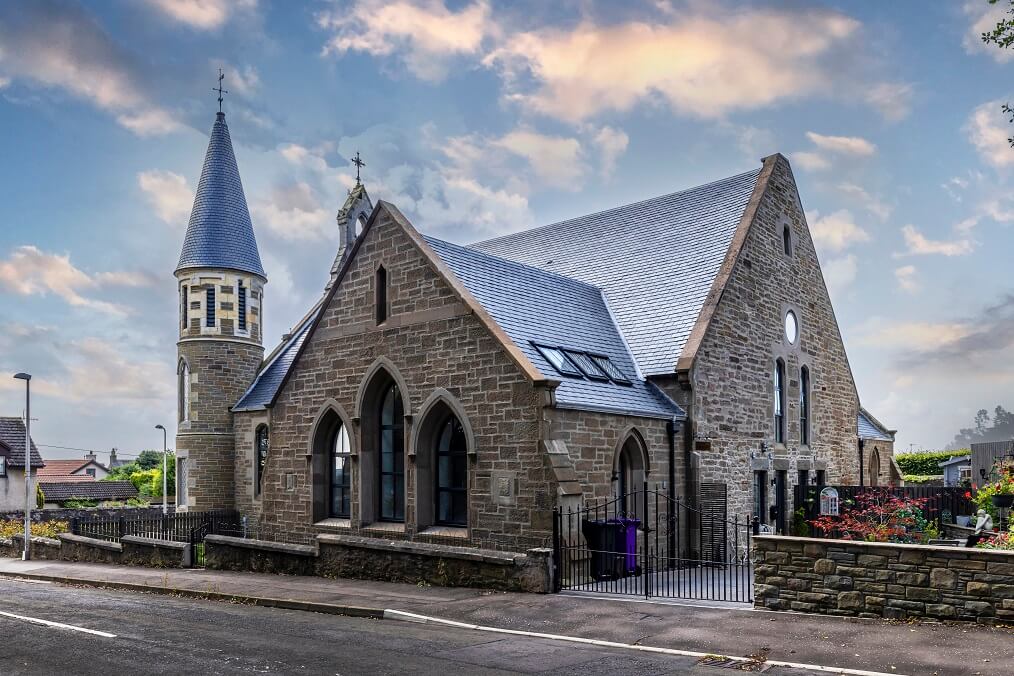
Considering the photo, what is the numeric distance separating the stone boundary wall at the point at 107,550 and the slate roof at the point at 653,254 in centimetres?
1230

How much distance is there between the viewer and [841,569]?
12.5 m

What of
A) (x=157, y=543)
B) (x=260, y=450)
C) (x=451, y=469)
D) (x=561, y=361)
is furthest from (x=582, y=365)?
(x=260, y=450)

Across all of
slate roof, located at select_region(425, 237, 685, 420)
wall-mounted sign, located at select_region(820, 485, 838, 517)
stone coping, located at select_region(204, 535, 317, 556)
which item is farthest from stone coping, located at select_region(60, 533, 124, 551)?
wall-mounted sign, located at select_region(820, 485, 838, 517)

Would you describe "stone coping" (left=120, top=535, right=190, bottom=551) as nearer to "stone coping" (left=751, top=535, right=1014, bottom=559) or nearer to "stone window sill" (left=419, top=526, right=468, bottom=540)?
"stone window sill" (left=419, top=526, right=468, bottom=540)

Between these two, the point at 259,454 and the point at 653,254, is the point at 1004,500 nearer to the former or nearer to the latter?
the point at 653,254

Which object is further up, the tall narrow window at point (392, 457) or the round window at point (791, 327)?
the round window at point (791, 327)

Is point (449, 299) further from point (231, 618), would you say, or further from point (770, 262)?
point (770, 262)

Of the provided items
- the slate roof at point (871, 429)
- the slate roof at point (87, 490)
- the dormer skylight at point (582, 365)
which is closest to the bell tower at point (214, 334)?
the dormer skylight at point (582, 365)

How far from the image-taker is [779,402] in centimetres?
2505

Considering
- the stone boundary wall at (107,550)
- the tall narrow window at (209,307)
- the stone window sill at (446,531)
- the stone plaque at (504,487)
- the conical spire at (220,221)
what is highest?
the conical spire at (220,221)

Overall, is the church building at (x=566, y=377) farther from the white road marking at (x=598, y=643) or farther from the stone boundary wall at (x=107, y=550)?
the white road marking at (x=598, y=643)

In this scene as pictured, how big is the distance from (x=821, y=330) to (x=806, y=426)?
344cm

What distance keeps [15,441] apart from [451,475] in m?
41.5

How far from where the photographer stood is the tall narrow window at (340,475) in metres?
22.6
